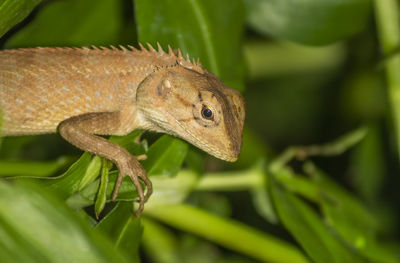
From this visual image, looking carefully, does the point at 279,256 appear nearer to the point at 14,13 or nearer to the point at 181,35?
the point at 181,35

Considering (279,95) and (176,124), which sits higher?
(176,124)

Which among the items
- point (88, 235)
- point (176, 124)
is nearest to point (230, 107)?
point (176, 124)

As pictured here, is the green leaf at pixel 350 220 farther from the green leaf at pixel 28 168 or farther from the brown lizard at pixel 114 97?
the green leaf at pixel 28 168

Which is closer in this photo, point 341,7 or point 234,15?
point 234,15

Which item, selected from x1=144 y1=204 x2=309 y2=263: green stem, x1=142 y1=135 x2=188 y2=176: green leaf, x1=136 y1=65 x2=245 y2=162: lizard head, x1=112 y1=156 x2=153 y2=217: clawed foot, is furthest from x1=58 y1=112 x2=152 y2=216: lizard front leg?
x1=144 y1=204 x2=309 y2=263: green stem

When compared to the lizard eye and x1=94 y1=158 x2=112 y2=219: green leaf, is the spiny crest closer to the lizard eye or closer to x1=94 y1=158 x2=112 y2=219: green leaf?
the lizard eye

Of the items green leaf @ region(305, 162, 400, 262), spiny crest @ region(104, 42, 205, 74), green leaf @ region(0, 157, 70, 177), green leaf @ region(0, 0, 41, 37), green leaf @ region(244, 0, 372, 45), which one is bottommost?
green leaf @ region(305, 162, 400, 262)

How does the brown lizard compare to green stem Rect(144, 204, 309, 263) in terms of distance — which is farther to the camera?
green stem Rect(144, 204, 309, 263)
